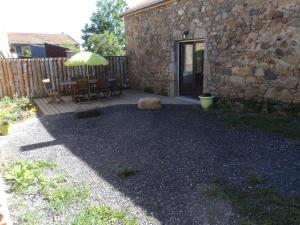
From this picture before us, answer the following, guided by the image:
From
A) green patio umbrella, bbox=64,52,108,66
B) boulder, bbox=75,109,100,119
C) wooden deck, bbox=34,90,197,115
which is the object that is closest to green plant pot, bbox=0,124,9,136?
boulder, bbox=75,109,100,119

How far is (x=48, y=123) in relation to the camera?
6.51 m

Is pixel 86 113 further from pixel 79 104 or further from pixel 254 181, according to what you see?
pixel 254 181

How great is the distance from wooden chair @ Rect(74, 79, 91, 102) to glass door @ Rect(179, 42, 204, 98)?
331 cm

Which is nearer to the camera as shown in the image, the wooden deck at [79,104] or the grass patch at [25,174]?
the grass patch at [25,174]

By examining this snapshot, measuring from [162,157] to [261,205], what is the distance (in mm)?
1728

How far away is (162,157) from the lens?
4109 mm

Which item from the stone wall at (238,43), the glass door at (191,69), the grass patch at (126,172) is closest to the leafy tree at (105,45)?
the stone wall at (238,43)

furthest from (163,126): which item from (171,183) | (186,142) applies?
(171,183)

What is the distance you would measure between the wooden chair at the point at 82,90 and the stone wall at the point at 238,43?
2.82 metres

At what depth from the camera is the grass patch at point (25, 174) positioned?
3.37m

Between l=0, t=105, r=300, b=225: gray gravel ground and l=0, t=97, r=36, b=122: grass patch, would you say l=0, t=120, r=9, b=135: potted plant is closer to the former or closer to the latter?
l=0, t=105, r=300, b=225: gray gravel ground

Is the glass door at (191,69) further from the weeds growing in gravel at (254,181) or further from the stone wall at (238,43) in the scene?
the weeds growing in gravel at (254,181)

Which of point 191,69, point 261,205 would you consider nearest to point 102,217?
point 261,205

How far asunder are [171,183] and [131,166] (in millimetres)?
788
